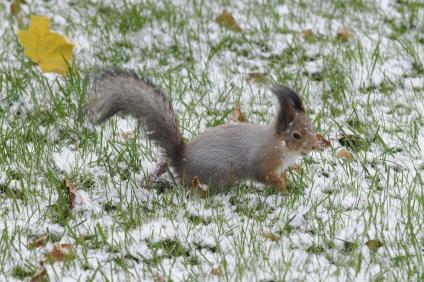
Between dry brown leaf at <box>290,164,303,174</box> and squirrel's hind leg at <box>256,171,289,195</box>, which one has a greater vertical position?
dry brown leaf at <box>290,164,303,174</box>

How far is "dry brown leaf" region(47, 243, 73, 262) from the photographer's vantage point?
2.71 metres

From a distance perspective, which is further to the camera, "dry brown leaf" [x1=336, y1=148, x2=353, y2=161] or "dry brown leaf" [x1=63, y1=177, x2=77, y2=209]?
"dry brown leaf" [x1=336, y1=148, x2=353, y2=161]

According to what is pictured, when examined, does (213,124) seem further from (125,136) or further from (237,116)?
(125,136)

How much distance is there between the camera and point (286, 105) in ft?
10.4

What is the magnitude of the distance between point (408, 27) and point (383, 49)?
409mm

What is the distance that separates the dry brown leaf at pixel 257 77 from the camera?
452 centimetres

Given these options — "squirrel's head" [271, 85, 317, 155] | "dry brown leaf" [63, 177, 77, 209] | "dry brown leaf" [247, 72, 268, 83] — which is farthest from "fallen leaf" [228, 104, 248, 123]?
"dry brown leaf" [63, 177, 77, 209]

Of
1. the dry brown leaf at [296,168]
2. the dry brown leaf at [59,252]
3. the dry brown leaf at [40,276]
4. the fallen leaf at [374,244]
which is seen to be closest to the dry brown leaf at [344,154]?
the dry brown leaf at [296,168]

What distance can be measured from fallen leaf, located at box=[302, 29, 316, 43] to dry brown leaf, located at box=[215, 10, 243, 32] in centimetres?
41

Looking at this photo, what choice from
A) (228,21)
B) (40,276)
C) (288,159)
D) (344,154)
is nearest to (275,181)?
(288,159)

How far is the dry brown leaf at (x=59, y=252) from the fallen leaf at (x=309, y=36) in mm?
2634

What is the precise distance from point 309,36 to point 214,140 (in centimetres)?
195

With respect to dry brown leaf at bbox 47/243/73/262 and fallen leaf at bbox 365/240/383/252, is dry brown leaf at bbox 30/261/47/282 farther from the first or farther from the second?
fallen leaf at bbox 365/240/383/252

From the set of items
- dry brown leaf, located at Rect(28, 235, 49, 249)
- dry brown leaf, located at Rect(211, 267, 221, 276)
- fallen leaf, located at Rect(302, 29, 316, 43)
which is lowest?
dry brown leaf, located at Rect(211, 267, 221, 276)
